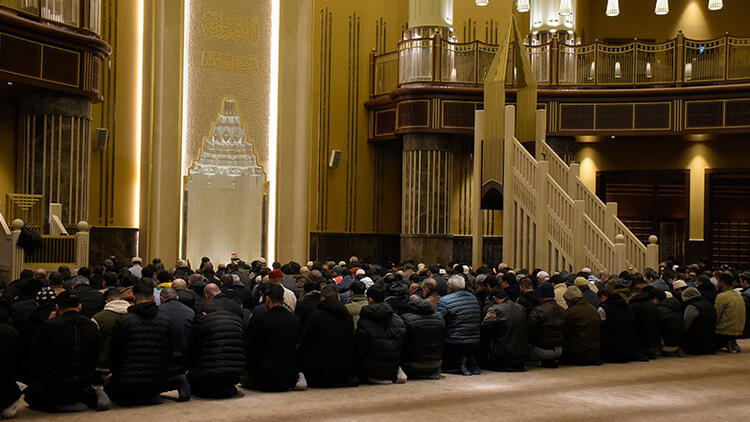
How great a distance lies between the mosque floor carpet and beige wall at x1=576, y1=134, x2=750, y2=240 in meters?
12.3

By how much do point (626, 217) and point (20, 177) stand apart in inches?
574

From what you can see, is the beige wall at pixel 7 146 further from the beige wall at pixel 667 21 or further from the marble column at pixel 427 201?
the beige wall at pixel 667 21

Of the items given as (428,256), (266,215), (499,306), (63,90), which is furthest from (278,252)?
(499,306)

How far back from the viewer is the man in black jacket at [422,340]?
26.5 feet

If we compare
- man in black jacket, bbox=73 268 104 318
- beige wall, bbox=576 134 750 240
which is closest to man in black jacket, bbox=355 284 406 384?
man in black jacket, bbox=73 268 104 318

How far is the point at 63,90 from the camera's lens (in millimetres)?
13836

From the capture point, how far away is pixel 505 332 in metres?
8.65

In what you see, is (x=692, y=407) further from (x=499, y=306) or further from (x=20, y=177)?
(x=20, y=177)

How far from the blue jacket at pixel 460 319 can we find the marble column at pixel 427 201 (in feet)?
32.8

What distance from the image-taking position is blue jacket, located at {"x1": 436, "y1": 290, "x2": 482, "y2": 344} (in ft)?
27.7

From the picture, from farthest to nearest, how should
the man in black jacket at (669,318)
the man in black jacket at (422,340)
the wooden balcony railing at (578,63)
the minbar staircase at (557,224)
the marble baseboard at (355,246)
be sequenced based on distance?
the marble baseboard at (355,246) < the wooden balcony railing at (578,63) < the minbar staircase at (557,224) < the man in black jacket at (669,318) < the man in black jacket at (422,340)

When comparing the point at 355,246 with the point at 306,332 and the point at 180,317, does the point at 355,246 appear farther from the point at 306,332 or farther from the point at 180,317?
the point at 180,317

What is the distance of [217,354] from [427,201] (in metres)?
12.1

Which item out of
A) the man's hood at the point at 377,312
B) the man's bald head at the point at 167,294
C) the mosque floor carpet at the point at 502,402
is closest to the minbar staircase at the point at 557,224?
the mosque floor carpet at the point at 502,402
